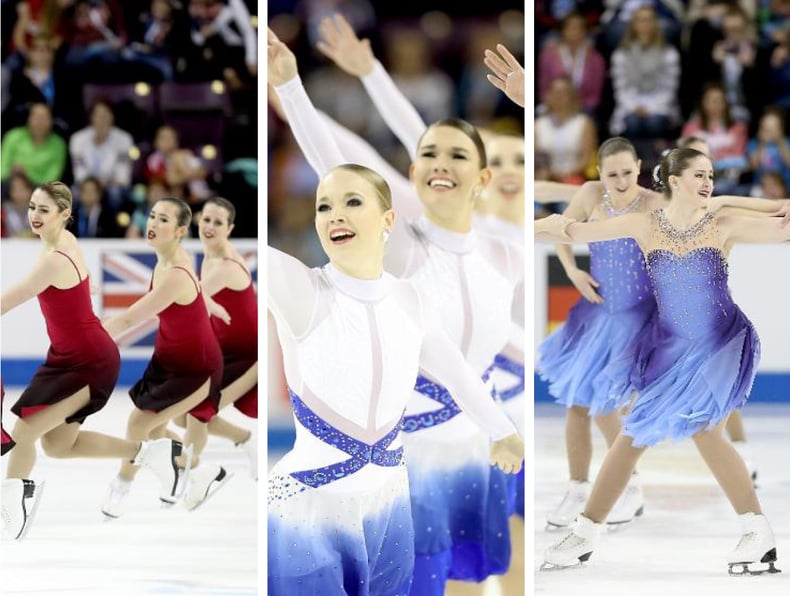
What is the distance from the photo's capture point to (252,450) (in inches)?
181

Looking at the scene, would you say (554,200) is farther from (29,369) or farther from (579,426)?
(29,369)

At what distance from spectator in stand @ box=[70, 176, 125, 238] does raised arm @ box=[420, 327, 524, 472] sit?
2476mm

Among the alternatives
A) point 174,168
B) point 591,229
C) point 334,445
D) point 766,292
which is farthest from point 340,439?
point 174,168

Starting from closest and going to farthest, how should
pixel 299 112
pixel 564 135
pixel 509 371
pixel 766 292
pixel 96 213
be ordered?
pixel 299 112
pixel 509 371
pixel 766 292
pixel 96 213
pixel 564 135

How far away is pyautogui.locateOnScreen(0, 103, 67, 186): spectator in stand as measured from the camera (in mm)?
7109

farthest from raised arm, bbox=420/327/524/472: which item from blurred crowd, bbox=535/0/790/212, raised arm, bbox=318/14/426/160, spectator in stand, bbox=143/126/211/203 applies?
blurred crowd, bbox=535/0/790/212

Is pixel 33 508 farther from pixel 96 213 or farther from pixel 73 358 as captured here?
pixel 96 213

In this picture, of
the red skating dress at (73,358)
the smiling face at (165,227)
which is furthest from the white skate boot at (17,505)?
the smiling face at (165,227)

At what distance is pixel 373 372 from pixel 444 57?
2.71 ft

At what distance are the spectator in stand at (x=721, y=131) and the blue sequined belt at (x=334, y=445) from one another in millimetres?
4534

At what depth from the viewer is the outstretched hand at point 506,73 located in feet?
11.9

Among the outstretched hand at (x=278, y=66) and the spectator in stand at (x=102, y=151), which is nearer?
the outstretched hand at (x=278, y=66)

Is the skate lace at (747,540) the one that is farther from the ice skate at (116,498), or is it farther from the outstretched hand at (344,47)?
the ice skate at (116,498)

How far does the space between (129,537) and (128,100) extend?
3988 millimetres
